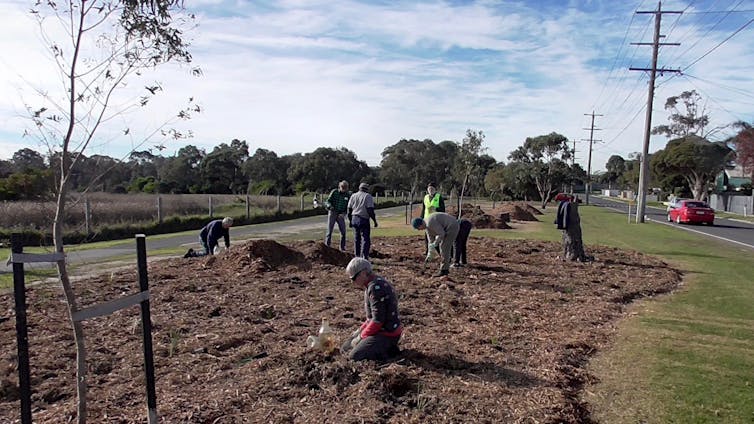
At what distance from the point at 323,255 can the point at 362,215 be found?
1219mm

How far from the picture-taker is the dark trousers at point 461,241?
479 inches

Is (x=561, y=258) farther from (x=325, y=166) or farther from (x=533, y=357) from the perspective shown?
(x=325, y=166)

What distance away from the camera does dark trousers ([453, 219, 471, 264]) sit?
12.2 m

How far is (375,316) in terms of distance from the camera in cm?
544

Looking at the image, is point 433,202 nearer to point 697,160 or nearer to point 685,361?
point 685,361

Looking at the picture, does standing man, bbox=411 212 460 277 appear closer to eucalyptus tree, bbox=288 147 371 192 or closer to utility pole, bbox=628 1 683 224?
utility pole, bbox=628 1 683 224

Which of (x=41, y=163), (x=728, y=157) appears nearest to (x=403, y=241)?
(x=41, y=163)

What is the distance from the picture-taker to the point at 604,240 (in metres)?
20.1

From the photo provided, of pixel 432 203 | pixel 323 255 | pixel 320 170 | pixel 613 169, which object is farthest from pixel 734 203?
pixel 613 169

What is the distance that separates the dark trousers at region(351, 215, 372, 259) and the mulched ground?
2.65 feet

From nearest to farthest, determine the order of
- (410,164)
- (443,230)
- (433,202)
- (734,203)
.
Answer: (443,230)
(433,202)
(734,203)
(410,164)

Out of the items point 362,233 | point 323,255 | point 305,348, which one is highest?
point 362,233

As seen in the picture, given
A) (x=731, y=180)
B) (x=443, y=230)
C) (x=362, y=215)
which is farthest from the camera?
(x=731, y=180)

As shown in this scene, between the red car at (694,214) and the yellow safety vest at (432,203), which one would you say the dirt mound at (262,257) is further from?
the red car at (694,214)
